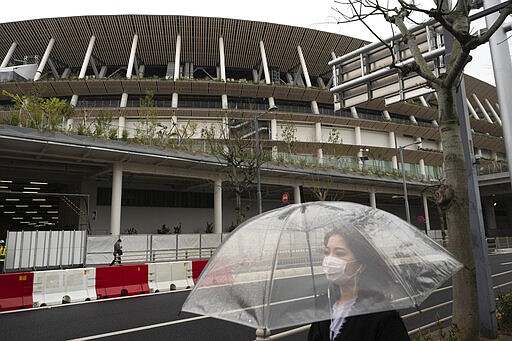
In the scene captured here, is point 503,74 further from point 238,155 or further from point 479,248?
point 238,155

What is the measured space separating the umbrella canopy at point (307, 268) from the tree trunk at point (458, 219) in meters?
2.60

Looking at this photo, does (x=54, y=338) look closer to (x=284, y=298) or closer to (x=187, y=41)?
(x=284, y=298)

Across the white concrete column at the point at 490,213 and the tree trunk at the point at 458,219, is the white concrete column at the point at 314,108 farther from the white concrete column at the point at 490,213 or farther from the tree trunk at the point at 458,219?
the tree trunk at the point at 458,219

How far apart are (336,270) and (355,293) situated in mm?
169

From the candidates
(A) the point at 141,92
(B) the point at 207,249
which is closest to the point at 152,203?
(B) the point at 207,249

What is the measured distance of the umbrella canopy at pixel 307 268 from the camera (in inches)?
84.9

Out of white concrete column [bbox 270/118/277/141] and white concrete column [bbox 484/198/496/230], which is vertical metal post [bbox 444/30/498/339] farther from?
white concrete column [bbox 484/198/496/230]

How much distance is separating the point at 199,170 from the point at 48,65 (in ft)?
110

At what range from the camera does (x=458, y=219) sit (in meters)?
4.91

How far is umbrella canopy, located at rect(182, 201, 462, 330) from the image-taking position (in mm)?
2156

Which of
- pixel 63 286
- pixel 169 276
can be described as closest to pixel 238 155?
pixel 169 276

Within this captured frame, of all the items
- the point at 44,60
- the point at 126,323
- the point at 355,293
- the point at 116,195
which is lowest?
the point at 126,323

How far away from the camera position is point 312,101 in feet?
147

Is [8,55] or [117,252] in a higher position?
[8,55]
